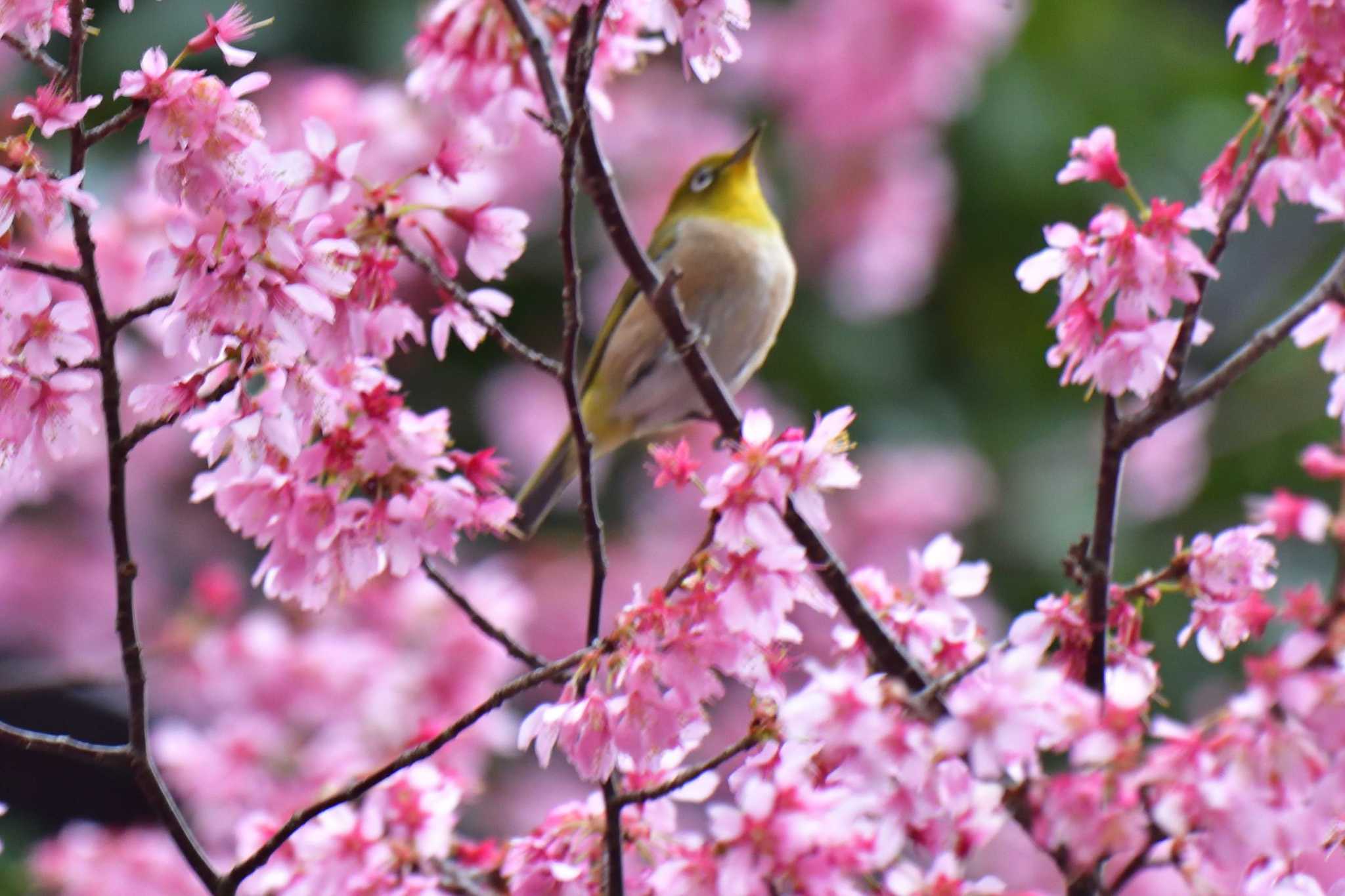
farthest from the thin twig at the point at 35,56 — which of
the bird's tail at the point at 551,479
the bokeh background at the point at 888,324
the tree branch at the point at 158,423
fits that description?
the bokeh background at the point at 888,324

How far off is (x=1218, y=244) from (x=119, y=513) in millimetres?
962

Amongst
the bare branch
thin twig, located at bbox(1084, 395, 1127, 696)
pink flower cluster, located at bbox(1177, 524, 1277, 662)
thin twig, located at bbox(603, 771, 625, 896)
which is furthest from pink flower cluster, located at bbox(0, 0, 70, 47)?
pink flower cluster, located at bbox(1177, 524, 1277, 662)

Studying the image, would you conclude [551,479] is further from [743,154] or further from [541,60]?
[541,60]

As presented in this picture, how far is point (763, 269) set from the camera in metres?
2.68

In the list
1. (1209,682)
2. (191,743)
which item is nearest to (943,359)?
(1209,682)

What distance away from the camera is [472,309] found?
1.44 m

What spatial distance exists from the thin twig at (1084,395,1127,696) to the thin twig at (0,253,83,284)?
2.71 feet

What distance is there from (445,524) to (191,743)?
1.49 meters

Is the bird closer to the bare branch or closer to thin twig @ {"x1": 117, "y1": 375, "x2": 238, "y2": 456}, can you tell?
the bare branch

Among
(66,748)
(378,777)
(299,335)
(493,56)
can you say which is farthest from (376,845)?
(493,56)

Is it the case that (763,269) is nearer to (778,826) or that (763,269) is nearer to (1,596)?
(778,826)

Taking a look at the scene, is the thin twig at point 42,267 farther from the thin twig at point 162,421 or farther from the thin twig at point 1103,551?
the thin twig at point 1103,551

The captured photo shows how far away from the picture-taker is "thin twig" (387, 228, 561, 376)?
1.38m

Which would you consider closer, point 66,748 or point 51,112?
point 51,112
